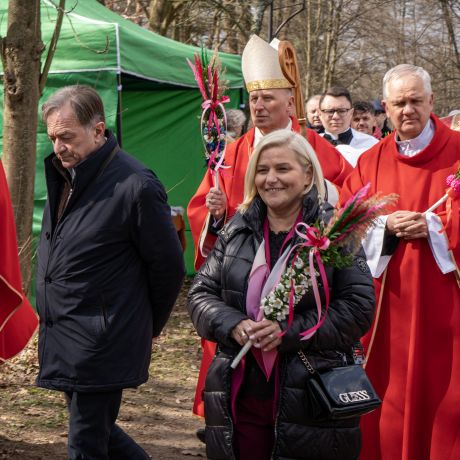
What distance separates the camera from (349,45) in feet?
96.1

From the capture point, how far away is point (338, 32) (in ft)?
85.0

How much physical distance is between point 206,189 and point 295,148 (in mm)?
2235

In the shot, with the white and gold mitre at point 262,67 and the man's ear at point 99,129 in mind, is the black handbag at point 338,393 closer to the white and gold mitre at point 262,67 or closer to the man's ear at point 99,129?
the man's ear at point 99,129

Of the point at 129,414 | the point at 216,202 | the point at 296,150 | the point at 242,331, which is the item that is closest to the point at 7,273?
the point at 216,202

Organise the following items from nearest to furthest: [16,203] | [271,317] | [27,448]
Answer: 1. [271,317]
2. [27,448]
3. [16,203]

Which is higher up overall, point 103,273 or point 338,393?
point 103,273

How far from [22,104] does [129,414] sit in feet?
8.38

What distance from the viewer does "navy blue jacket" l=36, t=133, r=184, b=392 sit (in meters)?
3.86

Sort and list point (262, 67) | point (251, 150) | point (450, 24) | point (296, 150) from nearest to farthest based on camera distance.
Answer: point (296, 150) < point (262, 67) < point (251, 150) < point (450, 24)

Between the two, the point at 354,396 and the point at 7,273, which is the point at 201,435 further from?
the point at 354,396

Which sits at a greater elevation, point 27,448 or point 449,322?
point 449,322

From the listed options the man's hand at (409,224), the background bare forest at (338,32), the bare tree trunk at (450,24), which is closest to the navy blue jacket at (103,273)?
the man's hand at (409,224)

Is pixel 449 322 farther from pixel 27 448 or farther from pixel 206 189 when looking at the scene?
pixel 27 448

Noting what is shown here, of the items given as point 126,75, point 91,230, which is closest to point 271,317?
point 91,230
